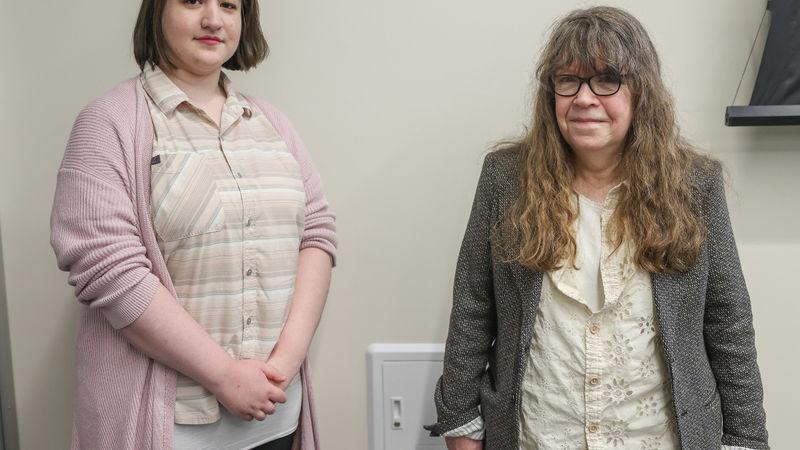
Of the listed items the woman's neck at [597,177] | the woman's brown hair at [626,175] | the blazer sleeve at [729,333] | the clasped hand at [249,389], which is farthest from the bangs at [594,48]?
the clasped hand at [249,389]

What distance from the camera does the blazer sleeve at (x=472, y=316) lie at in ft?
4.18

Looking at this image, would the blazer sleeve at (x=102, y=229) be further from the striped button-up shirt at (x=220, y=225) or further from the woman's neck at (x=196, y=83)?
the woman's neck at (x=196, y=83)

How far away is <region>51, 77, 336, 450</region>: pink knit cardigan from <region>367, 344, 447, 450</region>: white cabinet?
2.16 ft

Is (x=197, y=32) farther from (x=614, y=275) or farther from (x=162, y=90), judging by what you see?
(x=614, y=275)

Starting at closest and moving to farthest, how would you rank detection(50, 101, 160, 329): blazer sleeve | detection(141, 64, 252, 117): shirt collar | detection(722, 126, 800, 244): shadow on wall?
detection(50, 101, 160, 329): blazer sleeve, detection(141, 64, 252, 117): shirt collar, detection(722, 126, 800, 244): shadow on wall

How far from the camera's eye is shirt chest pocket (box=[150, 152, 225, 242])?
1166 millimetres

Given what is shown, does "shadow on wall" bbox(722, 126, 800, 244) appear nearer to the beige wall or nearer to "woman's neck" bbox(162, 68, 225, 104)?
the beige wall

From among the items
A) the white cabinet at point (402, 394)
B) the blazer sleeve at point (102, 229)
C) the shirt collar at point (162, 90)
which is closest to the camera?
the blazer sleeve at point (102, 229)

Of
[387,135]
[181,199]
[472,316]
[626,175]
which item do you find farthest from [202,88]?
[626,175]

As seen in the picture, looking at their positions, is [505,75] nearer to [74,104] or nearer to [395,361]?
[395,361]

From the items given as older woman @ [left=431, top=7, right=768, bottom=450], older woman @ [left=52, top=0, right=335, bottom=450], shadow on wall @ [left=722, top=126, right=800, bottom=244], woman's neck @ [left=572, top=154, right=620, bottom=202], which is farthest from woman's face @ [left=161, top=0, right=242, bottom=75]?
shadow on wall @ [left=722, top=126, right=800, bottom=244]

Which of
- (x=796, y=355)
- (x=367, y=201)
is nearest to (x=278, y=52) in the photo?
(x=367, y=201)

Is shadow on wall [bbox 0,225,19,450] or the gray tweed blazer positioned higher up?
the gray tweed blazer

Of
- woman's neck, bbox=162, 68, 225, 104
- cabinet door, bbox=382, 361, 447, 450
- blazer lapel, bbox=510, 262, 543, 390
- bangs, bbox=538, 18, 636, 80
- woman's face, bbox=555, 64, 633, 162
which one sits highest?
bangs, bbox=538, 18, 636, 80
